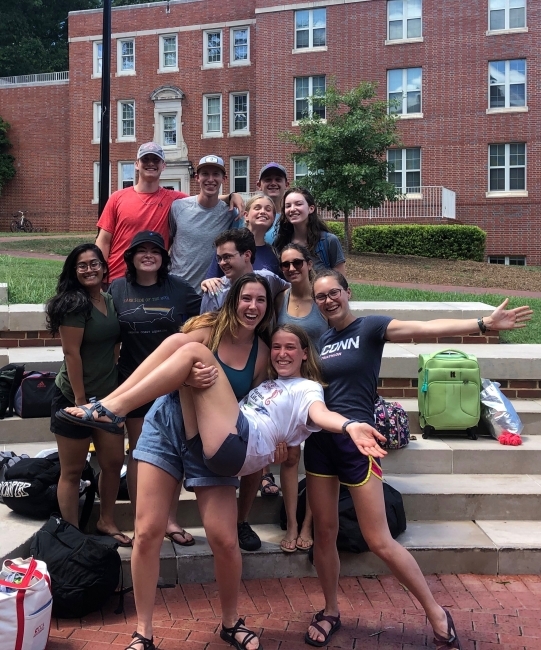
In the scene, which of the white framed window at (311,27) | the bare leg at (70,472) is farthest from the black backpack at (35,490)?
the white framed window at (311,27)

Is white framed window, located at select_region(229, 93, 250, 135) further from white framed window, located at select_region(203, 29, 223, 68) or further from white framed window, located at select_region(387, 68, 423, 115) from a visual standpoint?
white framed window, located at select_region(387, 68, 423, 115)

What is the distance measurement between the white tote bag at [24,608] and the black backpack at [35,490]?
834 mm

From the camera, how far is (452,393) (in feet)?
16.9

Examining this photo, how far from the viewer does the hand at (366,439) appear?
2.77 metres

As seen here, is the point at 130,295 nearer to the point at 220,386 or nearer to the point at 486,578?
the point at 220,386

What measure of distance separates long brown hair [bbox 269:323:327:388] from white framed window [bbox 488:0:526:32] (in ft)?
78.4

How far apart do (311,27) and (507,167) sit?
8.77 meters

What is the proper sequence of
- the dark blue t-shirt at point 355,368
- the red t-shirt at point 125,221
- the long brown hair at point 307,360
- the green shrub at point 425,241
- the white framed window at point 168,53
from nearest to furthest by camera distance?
1. the long brown hair at point 307,360
2. the dark blue t-shirt at point 355,368
3. the red t-shirt at point 125,221
4. the green shrub at point 425,241
5. the white framed window at point 168,53

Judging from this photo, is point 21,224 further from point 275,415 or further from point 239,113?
point 275,415

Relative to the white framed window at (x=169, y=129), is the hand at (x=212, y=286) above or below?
below

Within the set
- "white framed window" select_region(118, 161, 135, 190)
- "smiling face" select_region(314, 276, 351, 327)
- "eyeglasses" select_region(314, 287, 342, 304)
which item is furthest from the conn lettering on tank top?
"white framed window" select_region(118, 161, 135, 190)

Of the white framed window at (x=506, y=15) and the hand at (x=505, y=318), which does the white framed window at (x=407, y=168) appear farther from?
the hand at (x=505, y=318)

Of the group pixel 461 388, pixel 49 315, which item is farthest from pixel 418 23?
pixel 49 315

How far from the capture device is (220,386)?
3.03 metres
